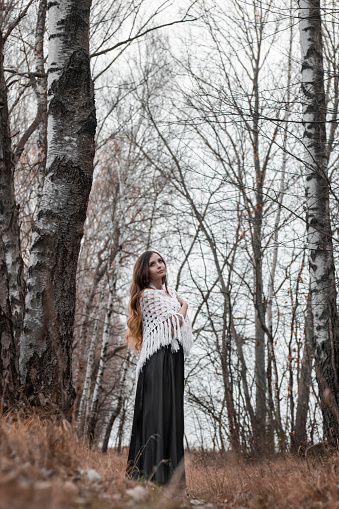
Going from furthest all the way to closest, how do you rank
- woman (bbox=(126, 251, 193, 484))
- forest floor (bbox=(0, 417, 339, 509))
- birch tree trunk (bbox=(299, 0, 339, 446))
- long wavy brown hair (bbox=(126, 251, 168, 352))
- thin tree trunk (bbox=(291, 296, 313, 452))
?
thin tree trunk (bbox=(291, 296, 313, 452)) → birch tree trunk (bbox=(299, 0, 339, 446)) → long wavy brown hair (bbox=(126, 251, 168, 352)) → woman (bbox=(126, 251, 193, 484)) → forest floor (bbox=(0, 417, 339, 509))

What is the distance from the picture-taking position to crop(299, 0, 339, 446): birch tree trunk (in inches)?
181

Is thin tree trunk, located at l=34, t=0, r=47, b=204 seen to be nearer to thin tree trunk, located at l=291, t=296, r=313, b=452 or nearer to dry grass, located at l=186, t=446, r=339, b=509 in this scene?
thin tree trunk, located at l=291, t=296, r=313, b=452

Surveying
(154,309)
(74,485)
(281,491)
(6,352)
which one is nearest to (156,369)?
(154,309)

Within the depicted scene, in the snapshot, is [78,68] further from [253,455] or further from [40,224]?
[253,455]

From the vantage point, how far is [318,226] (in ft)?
16.4

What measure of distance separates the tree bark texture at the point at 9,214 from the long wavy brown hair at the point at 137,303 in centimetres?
105

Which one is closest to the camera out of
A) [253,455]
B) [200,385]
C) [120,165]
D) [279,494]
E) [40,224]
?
[279,494]

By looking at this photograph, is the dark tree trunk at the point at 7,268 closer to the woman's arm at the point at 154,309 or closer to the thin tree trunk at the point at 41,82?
the woman's arm at the point at 154,309

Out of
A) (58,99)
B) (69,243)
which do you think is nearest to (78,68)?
(58,99)

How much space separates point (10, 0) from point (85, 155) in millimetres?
4518

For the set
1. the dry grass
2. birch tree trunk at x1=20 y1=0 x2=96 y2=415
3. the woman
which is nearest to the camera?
the dry grass

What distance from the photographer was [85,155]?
360 centimetres

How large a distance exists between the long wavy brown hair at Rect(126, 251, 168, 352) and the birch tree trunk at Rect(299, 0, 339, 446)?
1.75 m

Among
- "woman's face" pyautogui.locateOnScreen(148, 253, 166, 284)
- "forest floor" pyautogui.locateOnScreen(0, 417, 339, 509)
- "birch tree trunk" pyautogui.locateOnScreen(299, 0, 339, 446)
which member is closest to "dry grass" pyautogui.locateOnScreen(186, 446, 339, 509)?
"forest floor" pyautogui.locateOnScreen(0, 417, 339, 509)
